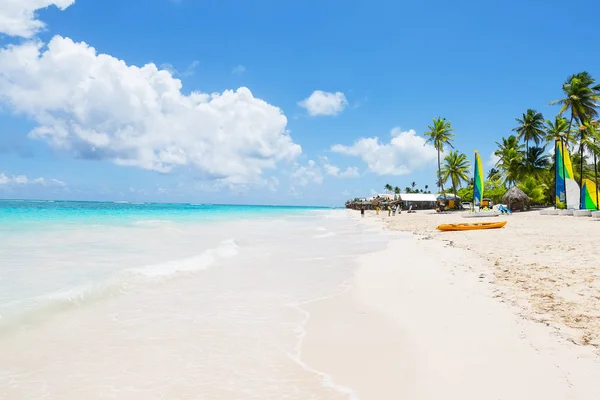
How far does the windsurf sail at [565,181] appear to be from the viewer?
99.4ft

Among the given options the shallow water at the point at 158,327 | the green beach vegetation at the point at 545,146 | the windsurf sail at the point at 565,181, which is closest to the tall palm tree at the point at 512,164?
the green beach vegetation at the point at 545,146

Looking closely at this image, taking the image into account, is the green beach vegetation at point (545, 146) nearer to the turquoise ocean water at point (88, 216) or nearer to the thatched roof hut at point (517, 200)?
the thatched roof hut at point (517, 200)

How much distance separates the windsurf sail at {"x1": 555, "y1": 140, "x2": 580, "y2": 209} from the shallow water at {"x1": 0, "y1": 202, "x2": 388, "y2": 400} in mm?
26857

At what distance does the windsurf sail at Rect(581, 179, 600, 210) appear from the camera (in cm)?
2910

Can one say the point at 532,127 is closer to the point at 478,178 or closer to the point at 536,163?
the point at 536,163

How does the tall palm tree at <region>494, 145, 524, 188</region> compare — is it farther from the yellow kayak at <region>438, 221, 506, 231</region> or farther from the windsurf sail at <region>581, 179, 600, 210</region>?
the yellow kayak at <region>438, 221, 506, 231</region>

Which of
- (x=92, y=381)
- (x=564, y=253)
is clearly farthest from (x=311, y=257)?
(x=92, y=381)

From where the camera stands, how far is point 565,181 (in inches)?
1195

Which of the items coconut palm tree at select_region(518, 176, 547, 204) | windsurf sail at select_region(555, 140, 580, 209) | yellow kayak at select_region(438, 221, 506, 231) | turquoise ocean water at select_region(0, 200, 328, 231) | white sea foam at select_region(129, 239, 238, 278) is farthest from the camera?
coconut palm tree at select_region(518, 176, 547, 204)

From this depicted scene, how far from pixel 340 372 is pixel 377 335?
134 centimetres

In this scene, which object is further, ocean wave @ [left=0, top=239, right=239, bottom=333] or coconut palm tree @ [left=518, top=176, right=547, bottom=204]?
coconut palm tree @ [left=518, top=176, right=547, bottom=204]

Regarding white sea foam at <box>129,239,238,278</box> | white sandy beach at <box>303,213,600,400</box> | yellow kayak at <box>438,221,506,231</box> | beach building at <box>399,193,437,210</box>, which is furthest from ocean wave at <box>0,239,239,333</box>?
beach building at <box>399,193,437,210</box>

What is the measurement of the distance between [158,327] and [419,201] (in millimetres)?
78414

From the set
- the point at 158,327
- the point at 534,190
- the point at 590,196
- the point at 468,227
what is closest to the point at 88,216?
the point at 468,227
